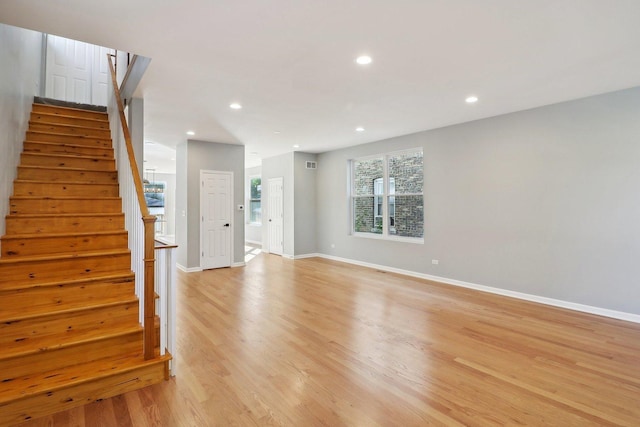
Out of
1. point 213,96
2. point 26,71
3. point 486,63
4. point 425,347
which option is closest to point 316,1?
point 486,63

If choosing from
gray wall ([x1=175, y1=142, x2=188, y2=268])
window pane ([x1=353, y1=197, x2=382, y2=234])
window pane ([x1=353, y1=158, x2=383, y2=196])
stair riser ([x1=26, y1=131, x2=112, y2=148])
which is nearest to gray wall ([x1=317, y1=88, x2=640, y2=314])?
window pane ([x1=353, y1=158, x2=383, y2=196])

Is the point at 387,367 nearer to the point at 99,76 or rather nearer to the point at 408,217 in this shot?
the point at 408,217

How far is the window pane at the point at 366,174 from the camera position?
6.79 metres

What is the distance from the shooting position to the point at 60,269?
9.27 feet

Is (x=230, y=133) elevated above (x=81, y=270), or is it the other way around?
(x=230, y=133)

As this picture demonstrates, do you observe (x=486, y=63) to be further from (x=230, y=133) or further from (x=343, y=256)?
(x=343, y=256)

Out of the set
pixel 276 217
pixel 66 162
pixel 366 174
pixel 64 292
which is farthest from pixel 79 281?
pixel 276 217

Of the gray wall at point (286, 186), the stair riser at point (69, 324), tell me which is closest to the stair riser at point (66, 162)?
the stair riser at point (69, 324)

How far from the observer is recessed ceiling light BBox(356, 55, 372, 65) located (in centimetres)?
291

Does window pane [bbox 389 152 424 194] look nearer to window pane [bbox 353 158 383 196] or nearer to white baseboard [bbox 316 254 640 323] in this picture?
window pane [bbox 353 158 383 196]

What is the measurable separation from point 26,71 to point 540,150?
6811 mm

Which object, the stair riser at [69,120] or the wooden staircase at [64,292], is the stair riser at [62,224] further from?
the stair riser at [69,120]

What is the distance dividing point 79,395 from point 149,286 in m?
0.79

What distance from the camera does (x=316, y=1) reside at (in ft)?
6.93
